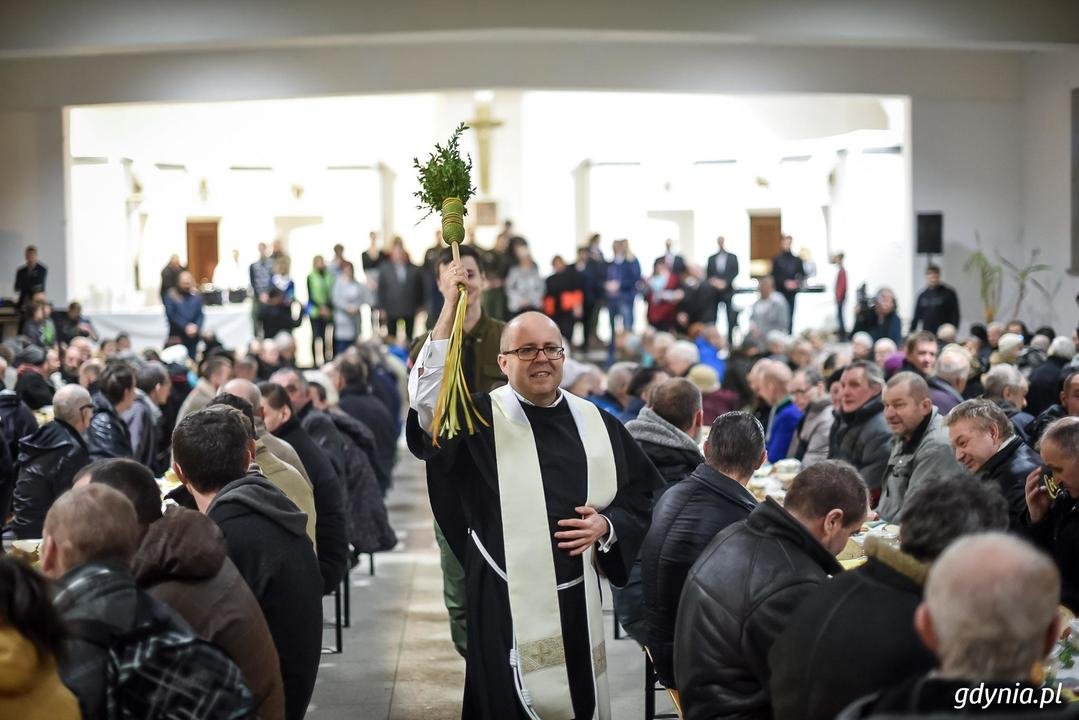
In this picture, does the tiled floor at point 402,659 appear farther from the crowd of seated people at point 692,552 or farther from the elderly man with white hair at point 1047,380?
the elderly man with white hair at point 1047,380

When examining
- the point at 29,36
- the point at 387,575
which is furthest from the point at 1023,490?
the point at 29,36

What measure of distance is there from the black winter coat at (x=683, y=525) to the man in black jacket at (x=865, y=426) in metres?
2.88

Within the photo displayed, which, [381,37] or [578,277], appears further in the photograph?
[578,277]

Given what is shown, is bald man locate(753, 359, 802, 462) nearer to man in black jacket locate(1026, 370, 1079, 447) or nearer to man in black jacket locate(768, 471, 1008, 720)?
man in black jacket locate(1026, 370, 1079, 447)

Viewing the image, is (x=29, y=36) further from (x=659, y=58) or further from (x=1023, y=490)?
(x=1023, y=490)

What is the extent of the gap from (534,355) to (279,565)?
98 centimetres

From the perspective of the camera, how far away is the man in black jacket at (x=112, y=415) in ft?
25.8

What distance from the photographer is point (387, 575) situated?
969 centimetres

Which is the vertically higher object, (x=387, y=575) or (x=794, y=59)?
(x=794, y=59)

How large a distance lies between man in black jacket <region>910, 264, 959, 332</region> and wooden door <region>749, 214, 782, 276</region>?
703cm

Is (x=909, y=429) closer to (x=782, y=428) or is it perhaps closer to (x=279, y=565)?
(x=782, y=428)

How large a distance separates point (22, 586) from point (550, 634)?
183 cm

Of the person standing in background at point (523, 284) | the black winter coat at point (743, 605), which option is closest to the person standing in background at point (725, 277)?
the person standing in background at point (523, 284)

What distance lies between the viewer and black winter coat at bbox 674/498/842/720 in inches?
142
